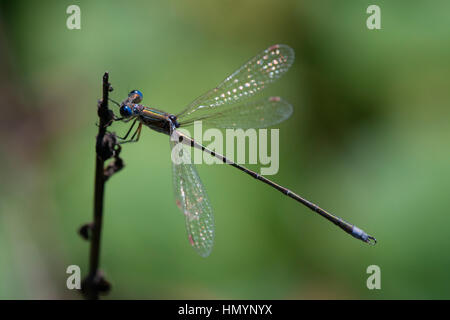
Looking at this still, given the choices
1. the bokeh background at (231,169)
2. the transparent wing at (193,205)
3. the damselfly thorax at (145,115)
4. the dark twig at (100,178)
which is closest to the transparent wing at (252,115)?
the damselfly thorax at (145,115)

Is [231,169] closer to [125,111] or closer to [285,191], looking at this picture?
[285,191]

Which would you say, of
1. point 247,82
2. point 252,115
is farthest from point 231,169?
point 247,82

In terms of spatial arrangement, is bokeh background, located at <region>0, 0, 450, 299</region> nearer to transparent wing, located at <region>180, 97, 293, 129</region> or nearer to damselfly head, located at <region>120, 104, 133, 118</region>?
transparent wing, located at <region>180, 97, 293, 129</region>

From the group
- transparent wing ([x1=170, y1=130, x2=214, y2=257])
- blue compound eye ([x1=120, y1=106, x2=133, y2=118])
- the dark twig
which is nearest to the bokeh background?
transparent wing ([x1=170, y1=130, x2=214, y2=257])

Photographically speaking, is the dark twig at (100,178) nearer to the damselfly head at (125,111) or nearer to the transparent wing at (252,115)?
the damselfly head at (125,111)
